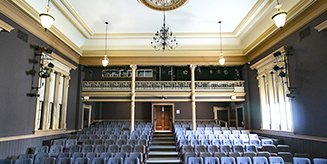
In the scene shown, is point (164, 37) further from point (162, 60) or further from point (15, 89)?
point (15, 89)

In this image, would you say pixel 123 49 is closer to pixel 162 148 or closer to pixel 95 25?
pixel 95 25

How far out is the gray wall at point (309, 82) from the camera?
5758mm

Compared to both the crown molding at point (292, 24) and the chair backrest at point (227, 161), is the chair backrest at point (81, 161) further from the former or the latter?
the crown molding at point (292, 24)

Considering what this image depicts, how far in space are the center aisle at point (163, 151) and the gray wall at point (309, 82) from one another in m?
3.98

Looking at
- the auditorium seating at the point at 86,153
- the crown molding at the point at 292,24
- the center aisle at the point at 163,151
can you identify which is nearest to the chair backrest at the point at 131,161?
the auditorium seating at the point at 86,153

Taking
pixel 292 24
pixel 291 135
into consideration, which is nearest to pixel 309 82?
pixel 291 135

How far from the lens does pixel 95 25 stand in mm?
9547

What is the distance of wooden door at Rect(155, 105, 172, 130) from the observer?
15656mm

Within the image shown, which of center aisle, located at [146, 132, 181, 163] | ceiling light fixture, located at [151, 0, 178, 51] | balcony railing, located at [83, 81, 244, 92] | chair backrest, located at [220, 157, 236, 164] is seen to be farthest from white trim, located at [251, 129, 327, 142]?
ceiling light fixture, located at [151, 0, 178, 51]

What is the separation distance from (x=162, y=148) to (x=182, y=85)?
3.96 meters

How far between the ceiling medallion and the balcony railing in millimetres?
4680

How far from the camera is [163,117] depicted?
15.8 metres

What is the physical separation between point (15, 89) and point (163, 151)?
553cm

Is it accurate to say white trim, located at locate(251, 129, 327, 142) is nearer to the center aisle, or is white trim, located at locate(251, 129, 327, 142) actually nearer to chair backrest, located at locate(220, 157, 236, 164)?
chair backrest, located at locate(220, 157, 236, 164)
